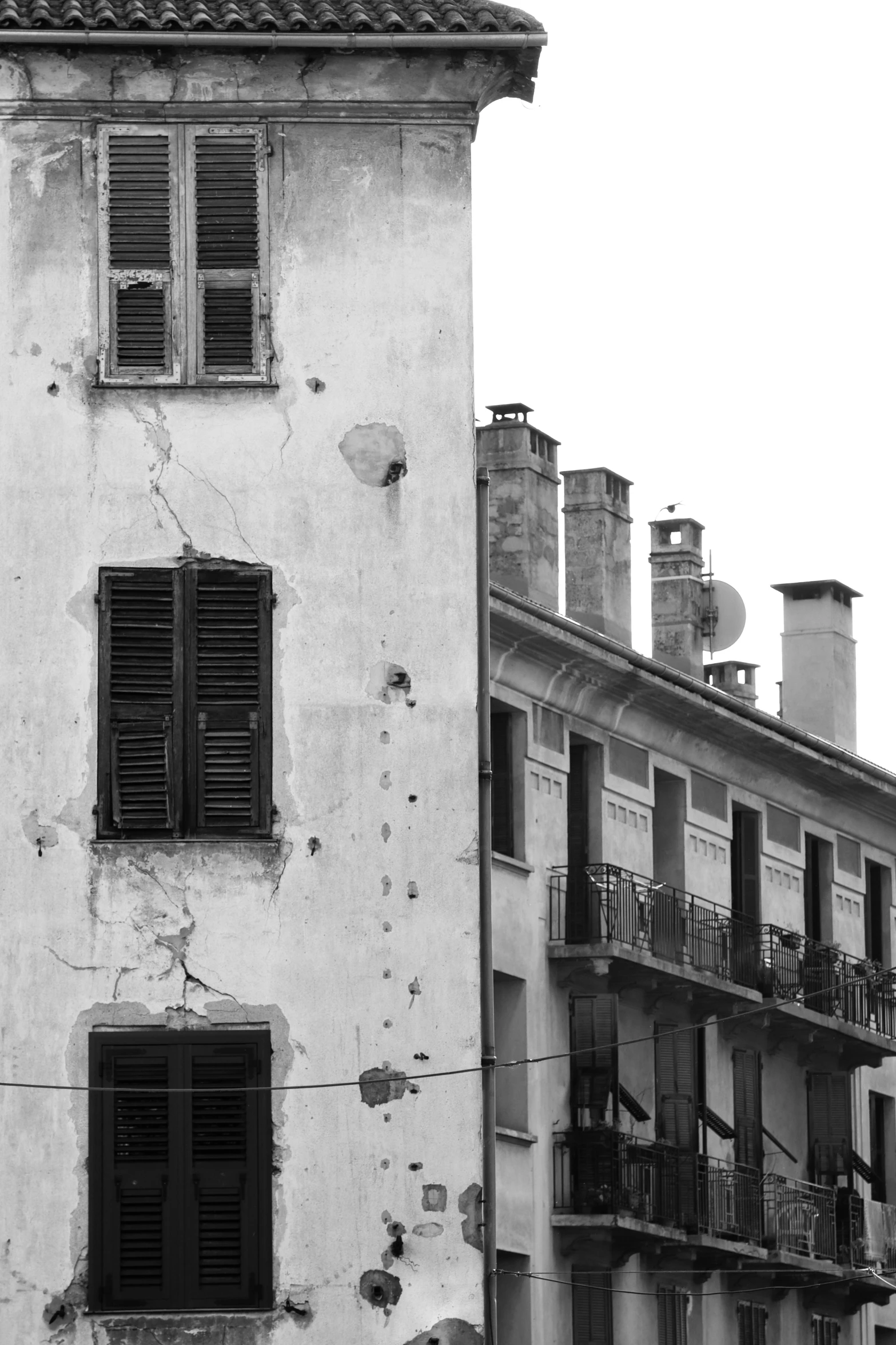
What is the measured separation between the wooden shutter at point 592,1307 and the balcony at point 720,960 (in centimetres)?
356

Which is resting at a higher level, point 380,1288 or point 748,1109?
point 748,1109

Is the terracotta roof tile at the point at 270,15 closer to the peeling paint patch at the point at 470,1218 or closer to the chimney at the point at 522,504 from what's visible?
the peeling paint patch at the point at 470,1218

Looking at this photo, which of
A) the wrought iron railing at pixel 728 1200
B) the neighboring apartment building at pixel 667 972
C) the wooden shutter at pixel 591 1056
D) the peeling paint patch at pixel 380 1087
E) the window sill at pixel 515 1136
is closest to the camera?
the peeling paint patch at pixel 380 1087

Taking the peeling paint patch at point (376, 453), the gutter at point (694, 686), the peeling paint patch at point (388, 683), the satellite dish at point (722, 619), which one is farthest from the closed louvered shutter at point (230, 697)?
the satellite dish at point (722, 619)

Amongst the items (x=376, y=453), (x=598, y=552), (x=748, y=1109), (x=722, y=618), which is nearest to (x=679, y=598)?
(x=722, y=618)

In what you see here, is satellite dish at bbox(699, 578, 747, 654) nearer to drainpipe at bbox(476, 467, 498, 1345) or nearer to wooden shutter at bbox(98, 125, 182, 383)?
drainpipe at bbox(476, 467, 498, 1345)

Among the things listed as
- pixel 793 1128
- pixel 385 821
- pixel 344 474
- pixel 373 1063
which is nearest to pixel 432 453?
pixel 344 474

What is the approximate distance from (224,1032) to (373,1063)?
124 cm

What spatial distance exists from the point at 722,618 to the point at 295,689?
24110mm

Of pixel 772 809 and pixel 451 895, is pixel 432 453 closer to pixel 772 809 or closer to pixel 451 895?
pixel 451 895

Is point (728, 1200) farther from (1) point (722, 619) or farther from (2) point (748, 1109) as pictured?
(1) point (722, 619)

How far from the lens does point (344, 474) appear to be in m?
29.3

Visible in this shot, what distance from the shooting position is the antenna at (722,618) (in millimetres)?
52219

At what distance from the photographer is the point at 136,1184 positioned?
91.6ft
